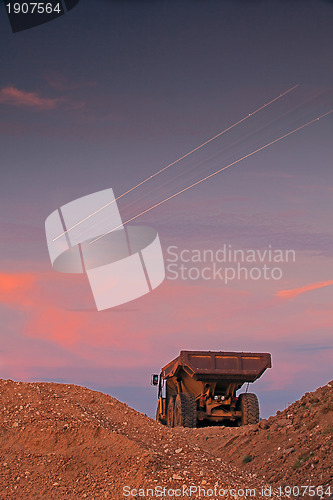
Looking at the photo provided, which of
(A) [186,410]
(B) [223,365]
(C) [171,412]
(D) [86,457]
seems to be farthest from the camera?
(C) [171,412]

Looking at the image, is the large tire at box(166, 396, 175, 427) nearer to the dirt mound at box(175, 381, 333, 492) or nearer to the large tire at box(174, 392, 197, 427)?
the large tire at box(174, 392, 197, 427)

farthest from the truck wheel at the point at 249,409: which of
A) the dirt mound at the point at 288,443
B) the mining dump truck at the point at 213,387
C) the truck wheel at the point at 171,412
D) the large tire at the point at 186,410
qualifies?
the truck wheel at the point at 171,412

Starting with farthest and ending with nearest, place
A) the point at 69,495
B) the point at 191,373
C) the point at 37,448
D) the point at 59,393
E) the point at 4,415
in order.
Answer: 1. the point at 191,373
2. the point at 59,393
3. the point at 4,415
4. the point at 37,448
5. the point at 69,495

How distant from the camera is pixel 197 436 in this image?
67.7 feet

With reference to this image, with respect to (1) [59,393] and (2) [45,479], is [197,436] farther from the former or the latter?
(2) [45,479]

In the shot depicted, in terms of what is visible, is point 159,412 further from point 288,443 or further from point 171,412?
point 288,443

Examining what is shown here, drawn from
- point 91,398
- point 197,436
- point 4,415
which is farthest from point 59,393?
point 197,436

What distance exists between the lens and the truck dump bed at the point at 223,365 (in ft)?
66.9

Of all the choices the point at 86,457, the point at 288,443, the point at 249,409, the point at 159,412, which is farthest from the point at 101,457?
the point at 159,412

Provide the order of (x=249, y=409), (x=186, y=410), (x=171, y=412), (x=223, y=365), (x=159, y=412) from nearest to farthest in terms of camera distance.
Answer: (x=223, y=365) < (x=186, y=410) < (x=249, y=409) < (x=171, y=412) < (x=159, y=412)

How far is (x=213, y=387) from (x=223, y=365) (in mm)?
1148

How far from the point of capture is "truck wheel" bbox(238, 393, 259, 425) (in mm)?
21266

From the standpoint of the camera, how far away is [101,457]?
10398 mm

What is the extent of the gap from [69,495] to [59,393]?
4396 mm
